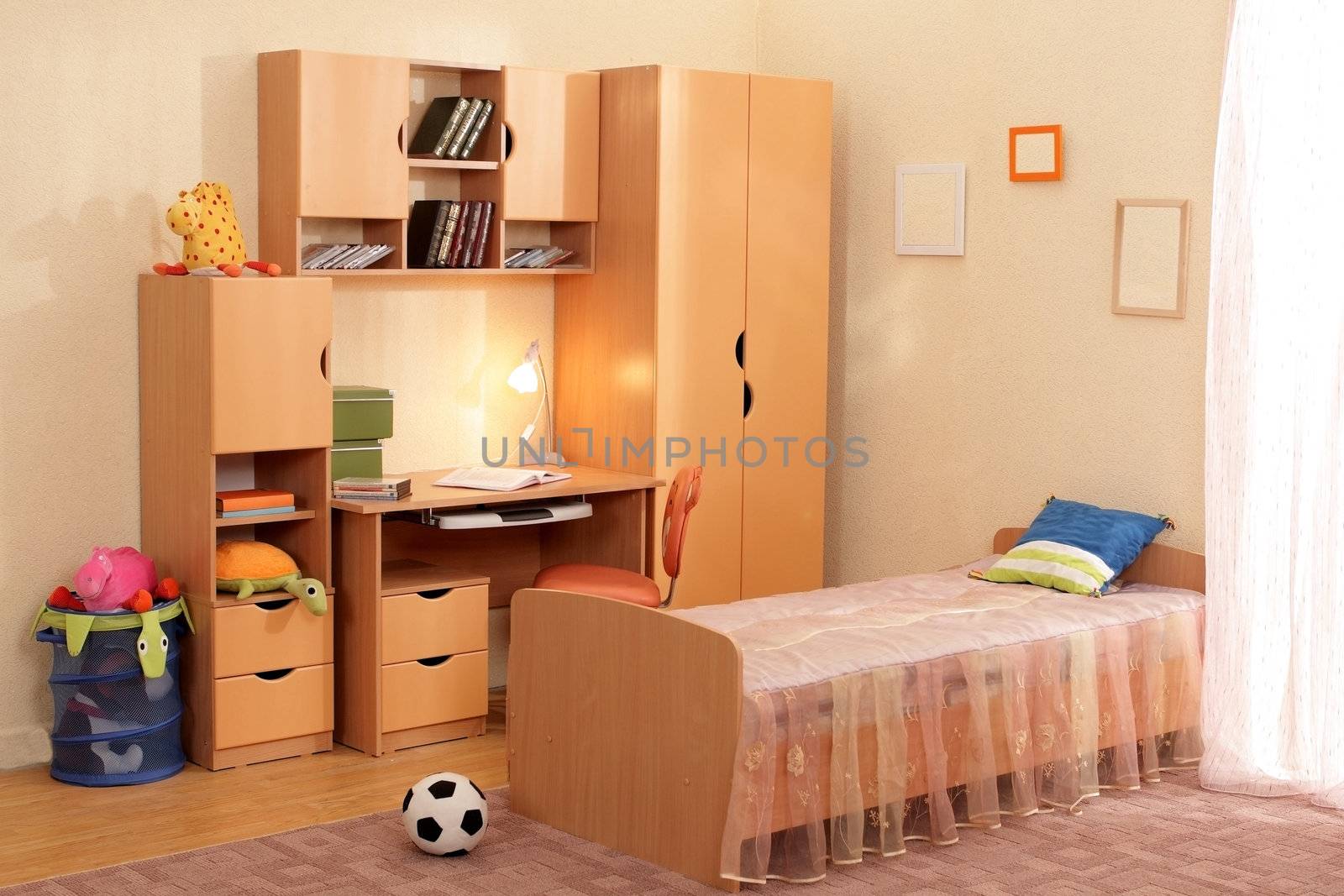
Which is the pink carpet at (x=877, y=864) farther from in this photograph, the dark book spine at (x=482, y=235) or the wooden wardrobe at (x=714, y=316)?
the dark book spine at (x=482, y=235)

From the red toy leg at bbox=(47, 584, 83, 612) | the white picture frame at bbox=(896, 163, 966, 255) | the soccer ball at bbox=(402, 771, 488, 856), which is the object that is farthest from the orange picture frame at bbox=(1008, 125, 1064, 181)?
the red toy leg at bbox=(47, 584, 83, 612)

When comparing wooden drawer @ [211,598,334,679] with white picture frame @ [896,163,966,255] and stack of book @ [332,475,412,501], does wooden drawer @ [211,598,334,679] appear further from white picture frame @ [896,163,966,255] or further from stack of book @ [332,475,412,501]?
white picture frame @ [896,163,966,255]

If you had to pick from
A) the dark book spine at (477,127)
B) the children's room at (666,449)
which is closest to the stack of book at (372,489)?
the children's room at (666,449)

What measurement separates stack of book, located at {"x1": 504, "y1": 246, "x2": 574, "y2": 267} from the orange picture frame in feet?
4.78

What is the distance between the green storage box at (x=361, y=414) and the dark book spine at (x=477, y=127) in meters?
0.79

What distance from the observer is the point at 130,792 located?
4.18 metres

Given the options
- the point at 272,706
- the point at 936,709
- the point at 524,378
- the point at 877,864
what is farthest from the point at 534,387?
the point at 877,864

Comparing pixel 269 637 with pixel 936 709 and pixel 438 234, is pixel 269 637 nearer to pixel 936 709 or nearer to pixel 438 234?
pixel 438 234

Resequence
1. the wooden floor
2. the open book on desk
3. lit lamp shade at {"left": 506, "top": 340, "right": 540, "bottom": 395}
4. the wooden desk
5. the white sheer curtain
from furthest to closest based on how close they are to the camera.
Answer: lit lamp shade at {"left": 506, "top": 340, "right": 540, "bottom": 395} → the open book on desk → the wooden desk → the white sheer curtain → the wooden floor

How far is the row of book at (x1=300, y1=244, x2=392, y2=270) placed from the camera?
4.66 meters

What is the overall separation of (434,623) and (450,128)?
1.50 meters

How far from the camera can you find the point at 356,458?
473 cm

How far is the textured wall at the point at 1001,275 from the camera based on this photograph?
15.3 ft

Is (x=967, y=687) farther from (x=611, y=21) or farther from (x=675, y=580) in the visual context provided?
(x=611, y=21)
